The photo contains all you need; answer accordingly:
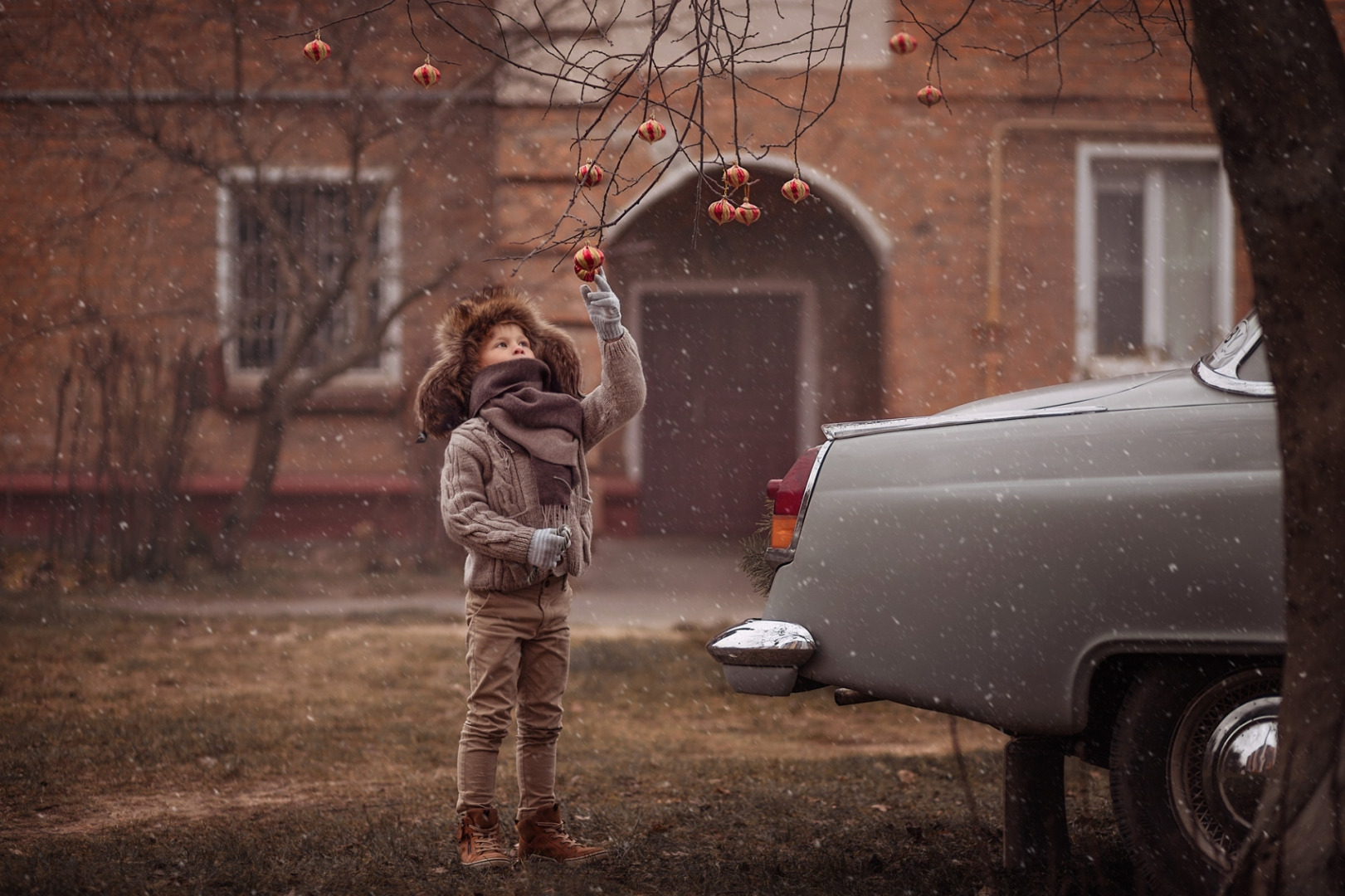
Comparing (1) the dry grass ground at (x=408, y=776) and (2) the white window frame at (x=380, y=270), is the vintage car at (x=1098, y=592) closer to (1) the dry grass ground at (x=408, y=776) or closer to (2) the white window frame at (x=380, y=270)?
(1) the dry grass ground at (x=408, y=776)

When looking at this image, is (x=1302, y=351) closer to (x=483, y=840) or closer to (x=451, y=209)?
(x=483, y=840)

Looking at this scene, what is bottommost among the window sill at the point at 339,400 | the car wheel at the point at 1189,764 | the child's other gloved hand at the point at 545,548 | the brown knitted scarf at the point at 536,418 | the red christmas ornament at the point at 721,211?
the car wheel at the point at 1189,764

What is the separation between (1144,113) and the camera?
10758mm

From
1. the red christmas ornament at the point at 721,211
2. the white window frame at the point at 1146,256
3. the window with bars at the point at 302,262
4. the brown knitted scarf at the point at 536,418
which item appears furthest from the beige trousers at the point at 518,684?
the white window frame at the point at 1146,256

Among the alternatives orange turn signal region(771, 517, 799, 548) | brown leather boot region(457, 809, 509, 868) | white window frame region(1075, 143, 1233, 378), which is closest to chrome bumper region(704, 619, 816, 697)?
orange turn signal region(771, 517, 799, 548)

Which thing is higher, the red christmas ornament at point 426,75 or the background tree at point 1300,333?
the red christmas ornament at point 426,75

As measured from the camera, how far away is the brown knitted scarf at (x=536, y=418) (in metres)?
3.60

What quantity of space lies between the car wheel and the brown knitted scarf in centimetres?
166

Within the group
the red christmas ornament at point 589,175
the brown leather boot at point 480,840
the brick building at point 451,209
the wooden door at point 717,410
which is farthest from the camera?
the wooden door at point 717,410

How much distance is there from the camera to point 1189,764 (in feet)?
9.27

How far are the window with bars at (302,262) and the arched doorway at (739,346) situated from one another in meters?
2.24

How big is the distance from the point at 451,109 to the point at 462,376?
7.19 metres

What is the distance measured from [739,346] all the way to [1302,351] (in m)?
9.96

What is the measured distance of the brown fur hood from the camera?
3801mm
